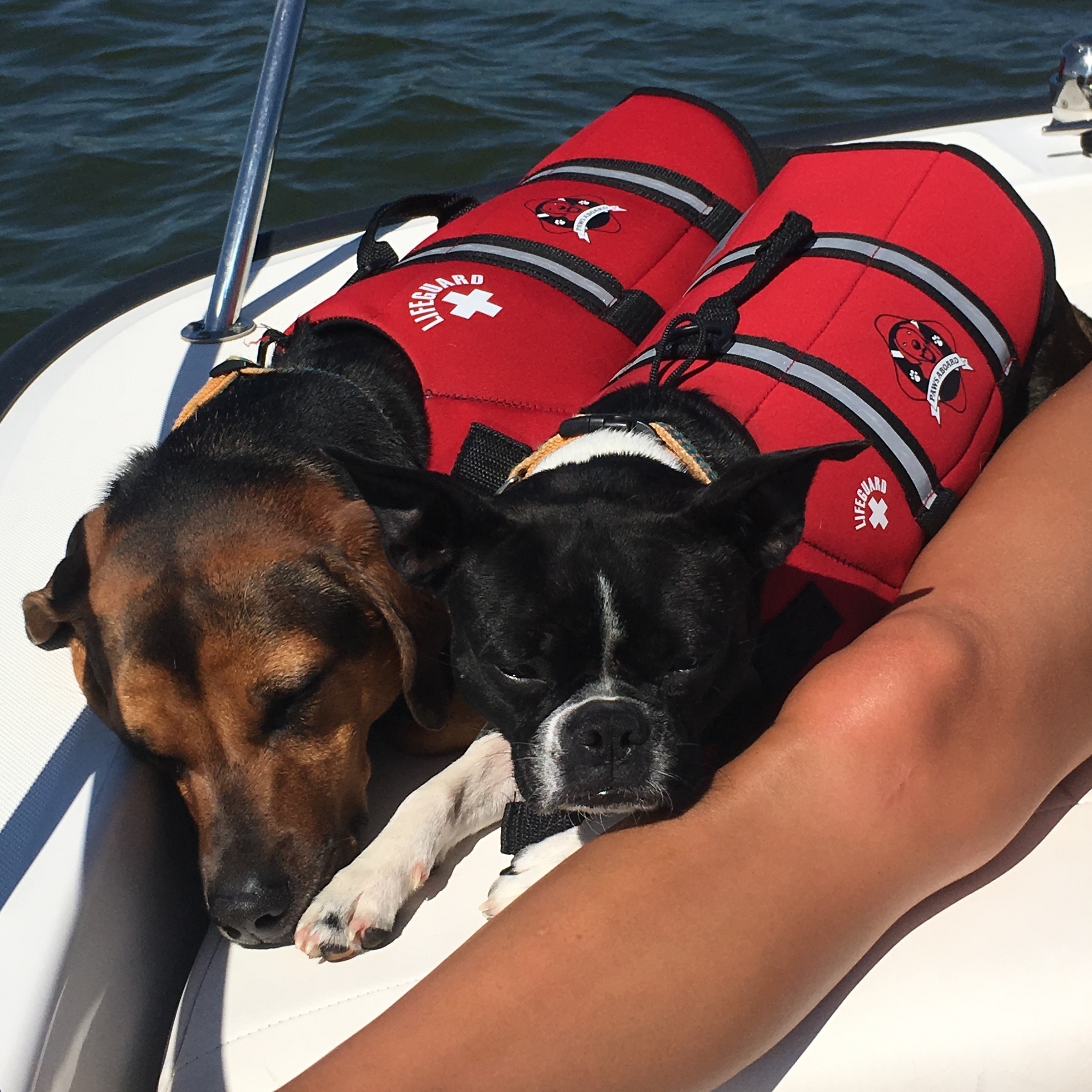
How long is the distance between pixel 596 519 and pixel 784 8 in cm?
895

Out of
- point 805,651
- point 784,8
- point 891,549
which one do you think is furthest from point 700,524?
point 784,8

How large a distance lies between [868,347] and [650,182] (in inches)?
45.7

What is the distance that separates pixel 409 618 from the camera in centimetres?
274

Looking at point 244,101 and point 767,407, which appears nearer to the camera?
point 767,407

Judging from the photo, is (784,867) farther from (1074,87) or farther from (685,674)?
(1074,87)

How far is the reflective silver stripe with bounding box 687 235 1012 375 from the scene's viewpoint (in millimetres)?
3172

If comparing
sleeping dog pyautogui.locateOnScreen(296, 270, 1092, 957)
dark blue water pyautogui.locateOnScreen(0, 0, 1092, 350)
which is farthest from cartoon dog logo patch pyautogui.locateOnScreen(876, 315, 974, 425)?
dark blue water pyautogui.locateOnScreen(0, 0, 1092, 350)

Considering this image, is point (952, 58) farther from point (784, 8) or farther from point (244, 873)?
point (244, 873)

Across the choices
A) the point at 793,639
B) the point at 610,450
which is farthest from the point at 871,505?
the point at 610,450

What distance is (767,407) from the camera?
2.93 meters

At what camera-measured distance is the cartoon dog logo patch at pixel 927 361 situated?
3.01m

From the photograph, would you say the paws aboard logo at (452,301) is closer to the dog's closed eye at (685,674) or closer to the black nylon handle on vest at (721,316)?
the black nylon handle on vest at (721,316)

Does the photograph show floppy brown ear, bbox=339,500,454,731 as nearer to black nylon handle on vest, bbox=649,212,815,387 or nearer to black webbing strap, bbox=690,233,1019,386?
black nylon handle on vest, bbox=649,212,815,387

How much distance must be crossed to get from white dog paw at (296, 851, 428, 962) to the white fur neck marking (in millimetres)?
914
